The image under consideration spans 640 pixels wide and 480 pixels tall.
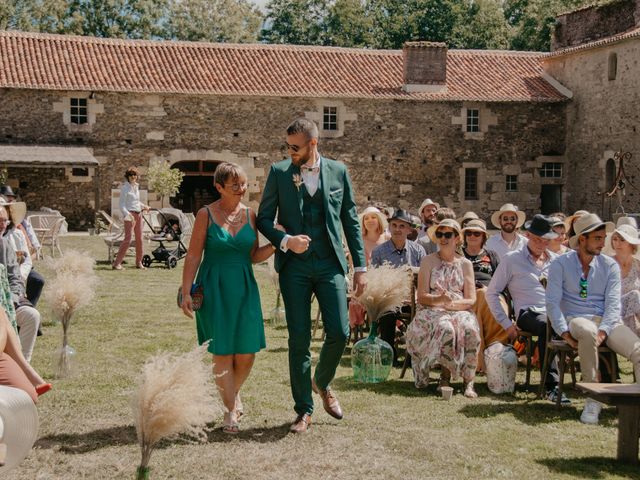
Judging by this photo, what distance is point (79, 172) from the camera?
27562 millimetres

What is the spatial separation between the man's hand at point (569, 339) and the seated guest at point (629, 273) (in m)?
1.05

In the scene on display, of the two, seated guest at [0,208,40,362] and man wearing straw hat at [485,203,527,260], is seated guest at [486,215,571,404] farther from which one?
seated guest at [0,208,40,362]

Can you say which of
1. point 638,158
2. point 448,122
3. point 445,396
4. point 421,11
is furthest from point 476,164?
point 445,396

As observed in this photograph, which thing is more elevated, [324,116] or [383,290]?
[324,116]

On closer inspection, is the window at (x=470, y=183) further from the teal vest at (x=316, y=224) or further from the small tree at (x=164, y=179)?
the teal vest at (x=316, y=224)

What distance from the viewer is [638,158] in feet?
85.6

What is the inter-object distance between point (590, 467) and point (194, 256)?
9.04ft

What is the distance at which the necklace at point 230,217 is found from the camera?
5.89 m

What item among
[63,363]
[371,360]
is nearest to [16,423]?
[63,363]

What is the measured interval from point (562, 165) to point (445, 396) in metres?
25.1

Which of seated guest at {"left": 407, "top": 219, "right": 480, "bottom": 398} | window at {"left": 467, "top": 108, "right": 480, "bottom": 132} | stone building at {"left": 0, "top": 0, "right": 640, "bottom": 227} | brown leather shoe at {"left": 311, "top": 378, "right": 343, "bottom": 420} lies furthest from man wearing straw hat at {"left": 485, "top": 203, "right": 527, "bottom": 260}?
window at {"left": 467, "top": 108, "right": 480, "bottom": 132}

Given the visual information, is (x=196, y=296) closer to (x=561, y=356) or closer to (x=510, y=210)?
(x=561, y=356)

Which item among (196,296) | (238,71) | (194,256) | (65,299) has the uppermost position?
(238,71)

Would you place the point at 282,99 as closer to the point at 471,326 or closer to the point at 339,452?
the point at 471,326
